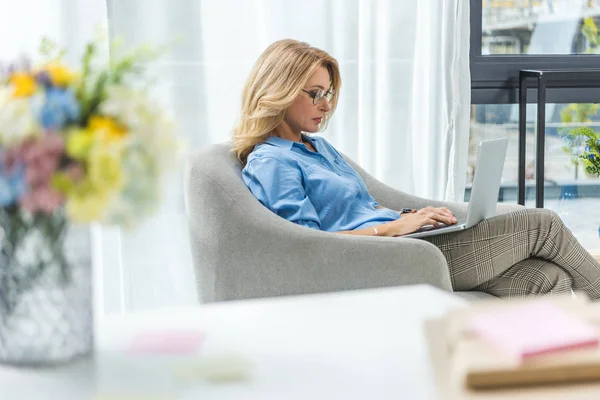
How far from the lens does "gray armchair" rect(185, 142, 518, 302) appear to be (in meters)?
1.93

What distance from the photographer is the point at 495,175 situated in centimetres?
222

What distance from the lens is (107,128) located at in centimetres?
93

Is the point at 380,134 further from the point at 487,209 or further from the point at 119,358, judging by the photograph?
the point at 119,358

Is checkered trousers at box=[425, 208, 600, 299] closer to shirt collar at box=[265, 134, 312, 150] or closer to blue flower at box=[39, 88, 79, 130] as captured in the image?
shirt collar at box=[265, 134, 312, 150]

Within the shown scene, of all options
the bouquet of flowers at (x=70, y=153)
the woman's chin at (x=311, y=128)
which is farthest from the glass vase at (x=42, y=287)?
the woman's chin at (x=311, y=128)

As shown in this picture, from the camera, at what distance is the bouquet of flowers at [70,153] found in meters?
0.91

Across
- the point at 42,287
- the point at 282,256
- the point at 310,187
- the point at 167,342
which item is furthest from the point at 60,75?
the point at 310,187

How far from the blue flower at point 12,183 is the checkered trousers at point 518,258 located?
1582 millimetres

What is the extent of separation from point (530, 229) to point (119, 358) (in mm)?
1568

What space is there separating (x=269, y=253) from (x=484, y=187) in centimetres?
61

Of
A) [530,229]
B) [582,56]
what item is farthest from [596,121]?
[530,229]

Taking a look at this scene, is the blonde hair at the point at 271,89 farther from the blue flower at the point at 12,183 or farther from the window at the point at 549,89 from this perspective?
the blue flower at the point at 12,183

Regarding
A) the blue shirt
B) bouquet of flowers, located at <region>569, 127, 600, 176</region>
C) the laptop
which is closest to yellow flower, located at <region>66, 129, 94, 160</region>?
the blue shirt

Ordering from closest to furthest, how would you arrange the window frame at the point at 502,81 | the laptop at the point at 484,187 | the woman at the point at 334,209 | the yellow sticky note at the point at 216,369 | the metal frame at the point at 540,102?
the yellow sticky note at the point at 216,369, the laptop at the point at 484,187, the woman at the point at 334,209, the metal frame at the point at 540,102, the window frame at the point at 502,81
